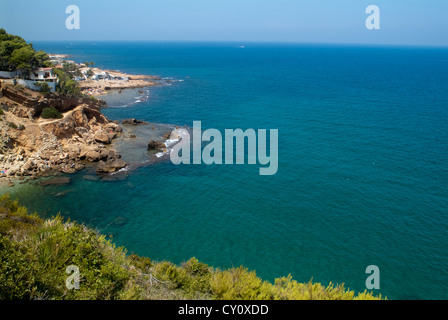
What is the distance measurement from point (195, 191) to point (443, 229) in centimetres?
2536

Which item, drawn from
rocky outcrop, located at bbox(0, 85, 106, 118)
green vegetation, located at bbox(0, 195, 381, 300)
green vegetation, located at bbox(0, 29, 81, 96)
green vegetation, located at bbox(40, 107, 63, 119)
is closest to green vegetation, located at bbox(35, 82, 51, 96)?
green vegetation, located at bbox(0, 29, 81, 96)

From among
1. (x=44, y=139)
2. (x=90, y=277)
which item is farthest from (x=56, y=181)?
(x=90, y=277)

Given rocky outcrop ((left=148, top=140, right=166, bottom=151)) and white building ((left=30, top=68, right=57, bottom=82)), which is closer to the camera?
rocky outcrop ((left=148, top=140, right=166, bottom=151))

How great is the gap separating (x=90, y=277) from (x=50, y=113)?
3700 centimetres

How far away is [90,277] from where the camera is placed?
13.0 meters

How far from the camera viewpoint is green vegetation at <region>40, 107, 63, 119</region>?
42.4 m

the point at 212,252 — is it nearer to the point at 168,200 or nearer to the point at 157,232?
the point at 157,232

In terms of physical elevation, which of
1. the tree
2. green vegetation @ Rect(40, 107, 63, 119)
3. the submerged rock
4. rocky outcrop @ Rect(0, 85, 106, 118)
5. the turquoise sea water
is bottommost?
the turquoise sea water

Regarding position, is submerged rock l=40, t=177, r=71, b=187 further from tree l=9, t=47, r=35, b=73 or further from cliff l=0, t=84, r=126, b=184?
tree l=9, t=47, r=35, b=73

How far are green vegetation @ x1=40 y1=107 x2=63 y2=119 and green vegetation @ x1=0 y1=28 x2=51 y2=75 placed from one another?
35.5ft

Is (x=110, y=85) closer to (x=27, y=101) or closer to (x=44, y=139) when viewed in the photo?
(x=27, y=101)

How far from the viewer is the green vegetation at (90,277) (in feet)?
38.2

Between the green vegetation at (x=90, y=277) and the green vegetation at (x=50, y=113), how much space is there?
29.4 metres
